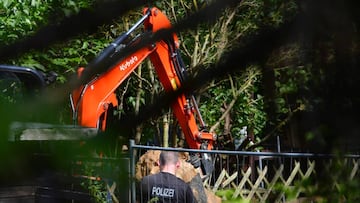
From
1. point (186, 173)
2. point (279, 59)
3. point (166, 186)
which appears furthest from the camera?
point (186, 173)

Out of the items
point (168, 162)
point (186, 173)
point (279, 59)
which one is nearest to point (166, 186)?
point (168, 162)

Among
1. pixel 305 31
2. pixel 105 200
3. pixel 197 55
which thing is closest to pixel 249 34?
pixel 305 31

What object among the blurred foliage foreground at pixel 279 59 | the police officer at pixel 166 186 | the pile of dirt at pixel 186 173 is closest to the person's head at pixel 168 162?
the police officer at pixel 166 186

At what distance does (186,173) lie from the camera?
6.61 metres

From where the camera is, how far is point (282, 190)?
2318 mm

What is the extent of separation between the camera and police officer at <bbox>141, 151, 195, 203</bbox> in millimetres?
5520

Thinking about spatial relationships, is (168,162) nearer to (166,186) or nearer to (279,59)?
(166,186)

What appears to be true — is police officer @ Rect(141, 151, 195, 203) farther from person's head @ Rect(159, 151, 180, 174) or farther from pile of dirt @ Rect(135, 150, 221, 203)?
pile of dirt @ Rect(135, 150, 221, 203)

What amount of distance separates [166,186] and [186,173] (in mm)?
1030

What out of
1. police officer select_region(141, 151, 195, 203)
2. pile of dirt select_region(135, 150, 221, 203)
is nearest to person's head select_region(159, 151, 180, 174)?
police officer select_region(141, 151, 195, 203)

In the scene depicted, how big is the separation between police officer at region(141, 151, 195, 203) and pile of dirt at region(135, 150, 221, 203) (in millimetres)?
373

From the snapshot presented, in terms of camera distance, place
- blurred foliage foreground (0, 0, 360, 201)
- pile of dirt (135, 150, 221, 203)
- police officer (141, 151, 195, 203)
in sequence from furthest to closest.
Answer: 1. pile of dirt (135, 150, 221, 203)
2. police officer (141, 151, 195, 203)
3. blurred foliage foreground (0, 0, 360, 201)

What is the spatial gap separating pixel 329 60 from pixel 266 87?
0.47 feet

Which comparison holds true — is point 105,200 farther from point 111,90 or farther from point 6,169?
point 6,169
